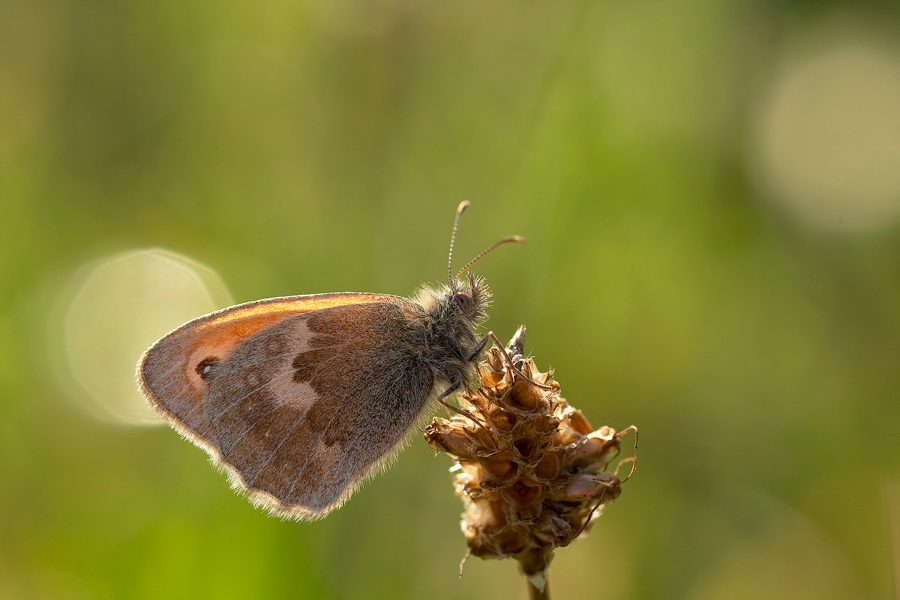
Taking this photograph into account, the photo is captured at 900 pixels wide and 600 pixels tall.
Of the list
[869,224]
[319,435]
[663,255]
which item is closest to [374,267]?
[319,435]

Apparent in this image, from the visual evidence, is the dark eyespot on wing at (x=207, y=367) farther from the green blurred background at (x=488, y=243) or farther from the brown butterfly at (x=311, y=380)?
the green blurred background at (x=488, y=243)

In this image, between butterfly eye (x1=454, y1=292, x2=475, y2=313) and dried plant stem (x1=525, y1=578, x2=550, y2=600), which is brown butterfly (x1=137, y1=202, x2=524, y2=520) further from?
dried plant stem (x1=525, y1=578, x2=550, y2=600)

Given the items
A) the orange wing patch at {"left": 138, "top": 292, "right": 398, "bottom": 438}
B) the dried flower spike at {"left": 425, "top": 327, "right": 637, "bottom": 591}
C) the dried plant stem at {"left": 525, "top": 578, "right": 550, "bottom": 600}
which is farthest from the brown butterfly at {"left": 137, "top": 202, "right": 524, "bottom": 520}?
the dried plant stem at {"left": 525, "top": 578, "right": 550, "bottom": 600}

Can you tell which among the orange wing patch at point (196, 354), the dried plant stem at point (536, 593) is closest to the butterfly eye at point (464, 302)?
the orange wing patch at point (196, 354)

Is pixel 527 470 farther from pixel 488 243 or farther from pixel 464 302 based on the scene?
pixel 488 243

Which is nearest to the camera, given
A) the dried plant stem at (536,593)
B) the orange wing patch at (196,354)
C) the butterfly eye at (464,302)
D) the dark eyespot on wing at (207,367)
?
the dried plant stem at (536,593)

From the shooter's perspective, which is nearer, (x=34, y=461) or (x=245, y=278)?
(x=34, y=461)

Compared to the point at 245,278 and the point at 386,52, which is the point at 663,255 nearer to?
the point at 386,52
